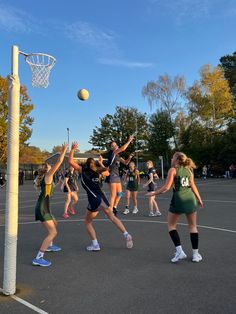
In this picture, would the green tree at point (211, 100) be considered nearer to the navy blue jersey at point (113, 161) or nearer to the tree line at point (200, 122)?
the tree line at point (200, 122)

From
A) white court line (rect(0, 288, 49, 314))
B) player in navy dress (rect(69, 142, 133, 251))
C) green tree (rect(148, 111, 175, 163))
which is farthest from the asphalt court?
green tree (rect(148, 111, 175, 163))

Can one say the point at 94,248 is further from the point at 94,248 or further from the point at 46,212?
the point at 46,212

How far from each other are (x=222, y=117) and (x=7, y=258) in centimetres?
5202

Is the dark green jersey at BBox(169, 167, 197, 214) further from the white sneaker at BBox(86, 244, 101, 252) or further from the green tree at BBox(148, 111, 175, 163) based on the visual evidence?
the green tree at BBox(148, 111, 175, 163)

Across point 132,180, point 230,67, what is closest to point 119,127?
point 230,67

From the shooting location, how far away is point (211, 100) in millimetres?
53031

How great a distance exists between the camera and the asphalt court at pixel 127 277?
4.54 m

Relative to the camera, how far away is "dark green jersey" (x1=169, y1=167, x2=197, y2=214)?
21.0ft

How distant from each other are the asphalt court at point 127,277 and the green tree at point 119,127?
56.9 meters

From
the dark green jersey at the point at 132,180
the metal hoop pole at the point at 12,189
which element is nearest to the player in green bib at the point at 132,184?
the dark green jersey at the point at 132,180

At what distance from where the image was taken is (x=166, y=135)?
57562mm

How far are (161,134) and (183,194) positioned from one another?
51.8m

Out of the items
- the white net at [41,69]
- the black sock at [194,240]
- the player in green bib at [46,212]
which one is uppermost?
the white net at [41,69]

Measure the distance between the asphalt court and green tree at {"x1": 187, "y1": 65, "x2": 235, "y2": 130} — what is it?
46.1 meters
